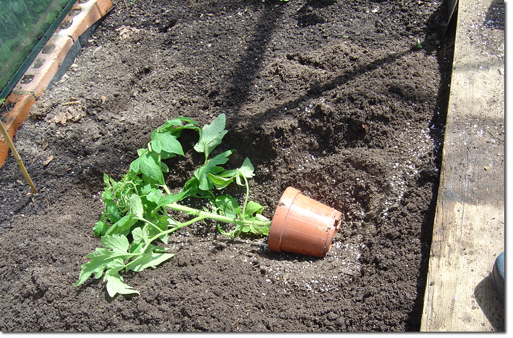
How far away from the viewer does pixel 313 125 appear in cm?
202

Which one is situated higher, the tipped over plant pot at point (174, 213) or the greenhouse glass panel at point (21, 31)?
the greenhouse glass panel at point (21, 31)

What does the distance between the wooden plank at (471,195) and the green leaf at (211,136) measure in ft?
3.52

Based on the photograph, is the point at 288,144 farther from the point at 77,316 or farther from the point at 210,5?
the point at 210,5

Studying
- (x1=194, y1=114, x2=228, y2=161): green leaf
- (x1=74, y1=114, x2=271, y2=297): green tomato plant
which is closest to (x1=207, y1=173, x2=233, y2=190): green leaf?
(x1=74, y1=114, x2=271, y2=297): green tomato plant

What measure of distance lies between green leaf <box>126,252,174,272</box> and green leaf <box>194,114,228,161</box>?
1.79 feet

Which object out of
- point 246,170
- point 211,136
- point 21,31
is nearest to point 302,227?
point 246,170

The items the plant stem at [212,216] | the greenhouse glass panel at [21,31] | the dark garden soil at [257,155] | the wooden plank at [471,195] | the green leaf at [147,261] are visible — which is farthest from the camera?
the greenhouse glass panel at [21,31]

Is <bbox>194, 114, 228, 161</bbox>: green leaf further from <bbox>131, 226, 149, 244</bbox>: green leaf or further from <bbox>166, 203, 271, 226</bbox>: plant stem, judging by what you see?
<bbox>131, 226, 149, 244</bbox>: green leaf

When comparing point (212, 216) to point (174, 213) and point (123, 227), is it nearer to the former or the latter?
point (174, 213)

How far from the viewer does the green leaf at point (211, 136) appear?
196 centimetres

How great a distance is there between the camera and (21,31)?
2627mm

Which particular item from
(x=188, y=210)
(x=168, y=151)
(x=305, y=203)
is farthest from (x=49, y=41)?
(x=305, y=203)

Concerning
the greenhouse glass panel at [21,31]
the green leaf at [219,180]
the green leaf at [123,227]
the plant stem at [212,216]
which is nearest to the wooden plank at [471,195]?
the plant stem at [212,216]

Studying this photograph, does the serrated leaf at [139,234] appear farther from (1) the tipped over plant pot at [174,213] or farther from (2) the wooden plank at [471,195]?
(2) the wooden plank at [471,195]
